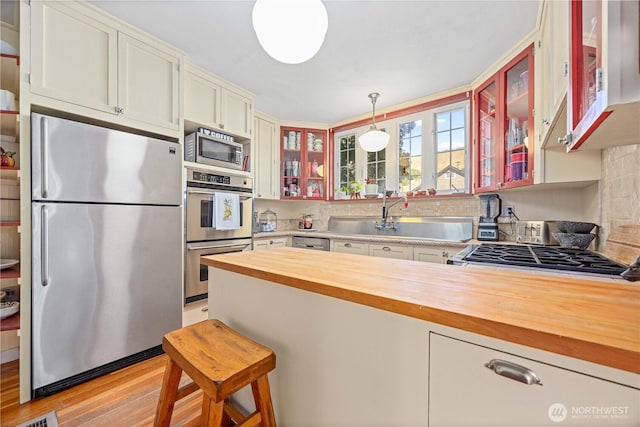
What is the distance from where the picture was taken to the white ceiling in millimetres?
1738

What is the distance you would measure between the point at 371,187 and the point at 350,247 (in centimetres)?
92

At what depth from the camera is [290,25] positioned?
113 cm

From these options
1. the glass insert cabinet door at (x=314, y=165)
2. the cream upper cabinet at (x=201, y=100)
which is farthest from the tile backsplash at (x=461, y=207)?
the cream upper cabinet at (x=201, y=100)

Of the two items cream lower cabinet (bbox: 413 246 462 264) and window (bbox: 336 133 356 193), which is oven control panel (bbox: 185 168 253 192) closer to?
window (bbox: 336 133 356 193)

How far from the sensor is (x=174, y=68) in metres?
2.22

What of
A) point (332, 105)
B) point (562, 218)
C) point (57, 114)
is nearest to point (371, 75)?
point (332, 105)

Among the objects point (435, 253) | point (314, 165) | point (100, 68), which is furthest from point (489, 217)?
point (100, 68)

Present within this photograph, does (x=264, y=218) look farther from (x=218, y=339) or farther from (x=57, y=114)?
(x=218, y=339)

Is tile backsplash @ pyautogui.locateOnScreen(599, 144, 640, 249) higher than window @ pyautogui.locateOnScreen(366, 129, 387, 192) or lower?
lower

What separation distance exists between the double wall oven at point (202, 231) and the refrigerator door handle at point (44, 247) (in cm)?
88

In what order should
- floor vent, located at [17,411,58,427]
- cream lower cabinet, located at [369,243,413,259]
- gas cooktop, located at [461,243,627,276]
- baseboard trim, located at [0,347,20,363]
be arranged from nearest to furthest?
gas cooktop, located at [461,243,627,276] → floor vent, located at [17,411,58,427] → baseboard trim, located at [0,347,20,363] → cream lower cabinet, located at [369,243,413,259]

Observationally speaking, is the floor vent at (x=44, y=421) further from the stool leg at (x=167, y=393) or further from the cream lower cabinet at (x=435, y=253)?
the cream lower cabinet at (x=435, y=253)

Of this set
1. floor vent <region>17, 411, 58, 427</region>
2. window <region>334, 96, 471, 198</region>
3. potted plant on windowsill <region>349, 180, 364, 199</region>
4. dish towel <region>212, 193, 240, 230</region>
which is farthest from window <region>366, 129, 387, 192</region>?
floor vent <region>17, 411, 58, 427</region>

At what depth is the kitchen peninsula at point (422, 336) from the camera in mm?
481
